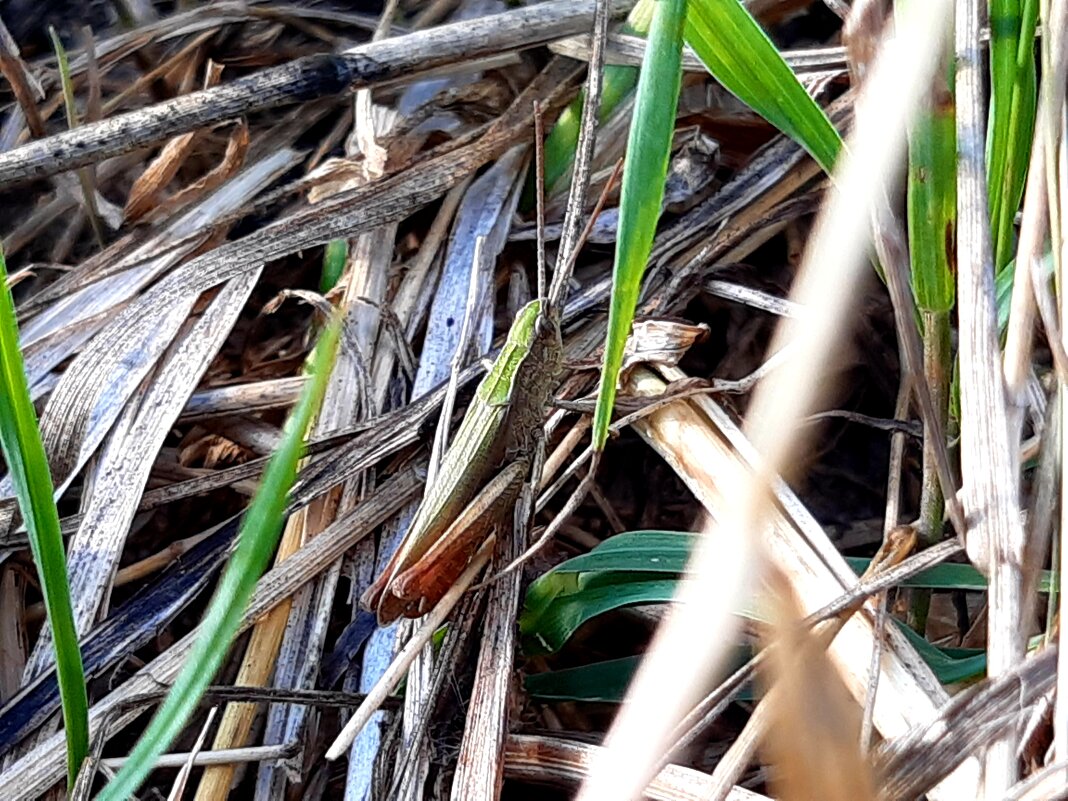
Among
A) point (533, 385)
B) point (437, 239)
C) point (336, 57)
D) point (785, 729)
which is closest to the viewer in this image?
point (785, 729)

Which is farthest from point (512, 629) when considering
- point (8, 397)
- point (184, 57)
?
point (184, 57)

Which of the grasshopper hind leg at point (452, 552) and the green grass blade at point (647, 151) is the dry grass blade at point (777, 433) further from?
the grasshopper hind leg at point (452, 552)

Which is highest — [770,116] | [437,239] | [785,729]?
[437,239]

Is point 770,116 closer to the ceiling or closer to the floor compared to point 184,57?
closer to the floor

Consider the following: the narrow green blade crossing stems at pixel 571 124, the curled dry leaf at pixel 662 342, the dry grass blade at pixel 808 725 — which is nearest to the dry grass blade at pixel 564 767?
the curled dry leaf at pixel 662 342

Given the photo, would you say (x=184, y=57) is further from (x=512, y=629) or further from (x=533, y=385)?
(x=512, y=629)

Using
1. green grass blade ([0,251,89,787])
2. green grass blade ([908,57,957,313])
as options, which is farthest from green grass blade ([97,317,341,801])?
green grass blade ([908,57,957,313])

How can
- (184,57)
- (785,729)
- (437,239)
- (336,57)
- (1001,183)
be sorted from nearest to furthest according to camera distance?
(785,729) < (1001,183) < (336,57) < (437,239) < (184,57)

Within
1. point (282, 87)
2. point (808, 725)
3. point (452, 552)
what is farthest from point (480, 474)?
point (808, 725)
